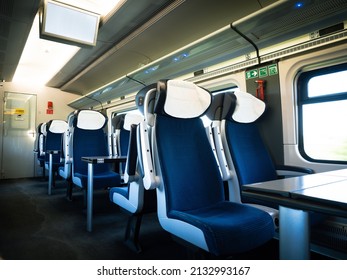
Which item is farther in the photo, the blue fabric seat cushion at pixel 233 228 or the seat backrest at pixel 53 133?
the seat backrest at pixel 53 133

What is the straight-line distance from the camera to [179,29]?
3.47 m

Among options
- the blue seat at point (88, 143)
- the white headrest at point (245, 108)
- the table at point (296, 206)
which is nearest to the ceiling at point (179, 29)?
the white headrest at point (245, 108)

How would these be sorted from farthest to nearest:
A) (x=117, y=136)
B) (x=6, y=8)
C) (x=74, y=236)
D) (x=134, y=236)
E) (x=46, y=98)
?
(x=46, y=98)
(x=117, y=136)
(x=6, y=8)
(x=74, y=236)
(x=134, y=236)

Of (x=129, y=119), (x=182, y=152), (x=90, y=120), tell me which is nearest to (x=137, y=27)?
(x=129, y=119)

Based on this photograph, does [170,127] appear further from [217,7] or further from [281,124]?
[217,7]

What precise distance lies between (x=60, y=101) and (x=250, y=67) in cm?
683

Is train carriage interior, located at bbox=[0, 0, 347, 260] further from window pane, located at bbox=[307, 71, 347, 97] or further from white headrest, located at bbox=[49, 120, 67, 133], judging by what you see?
white headrest, located at bbox=[49, 120, 67, 133]

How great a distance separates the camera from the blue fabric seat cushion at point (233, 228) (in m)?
1.13

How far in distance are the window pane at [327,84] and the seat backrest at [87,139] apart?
2951 mm

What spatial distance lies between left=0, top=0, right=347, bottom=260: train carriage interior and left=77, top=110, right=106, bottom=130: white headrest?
0.02 metres

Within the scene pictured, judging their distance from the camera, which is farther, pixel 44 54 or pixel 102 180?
pixel 44 54

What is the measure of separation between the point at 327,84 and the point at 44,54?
5754 millimetres

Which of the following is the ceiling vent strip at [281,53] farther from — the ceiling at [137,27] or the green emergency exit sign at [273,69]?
the ceiling at [137,27]

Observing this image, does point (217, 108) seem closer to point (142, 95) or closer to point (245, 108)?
point (245, 108)
